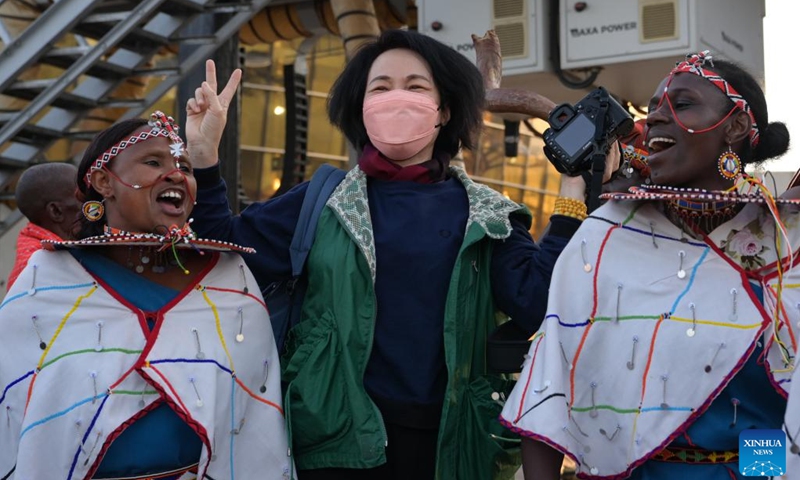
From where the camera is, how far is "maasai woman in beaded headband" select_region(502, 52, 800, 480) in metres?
2.76

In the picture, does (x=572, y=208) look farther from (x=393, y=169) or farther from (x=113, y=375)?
(x=113, y=375)

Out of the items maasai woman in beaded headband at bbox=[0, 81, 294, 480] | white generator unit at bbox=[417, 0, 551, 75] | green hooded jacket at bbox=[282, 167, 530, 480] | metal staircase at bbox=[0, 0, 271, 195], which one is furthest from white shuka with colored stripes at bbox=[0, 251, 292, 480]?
white generator unit at bbox=[417, 0, 551, 75]

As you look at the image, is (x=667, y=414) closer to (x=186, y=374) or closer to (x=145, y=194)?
(x=186, y=374)

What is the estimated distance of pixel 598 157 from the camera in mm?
3230

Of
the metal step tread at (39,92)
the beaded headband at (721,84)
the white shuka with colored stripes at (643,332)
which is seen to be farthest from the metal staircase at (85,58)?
the white shuka with colored stripes at (643,332)

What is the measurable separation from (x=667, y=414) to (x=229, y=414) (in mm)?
1115

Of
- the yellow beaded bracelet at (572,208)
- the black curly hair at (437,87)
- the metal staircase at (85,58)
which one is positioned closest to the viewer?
the yellow beaded bracelet at (572,208)

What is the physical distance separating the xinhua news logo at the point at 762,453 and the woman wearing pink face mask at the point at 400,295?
790 mm

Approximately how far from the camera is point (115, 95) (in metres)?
8.67

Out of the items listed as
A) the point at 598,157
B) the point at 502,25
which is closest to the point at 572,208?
the point at 598,157

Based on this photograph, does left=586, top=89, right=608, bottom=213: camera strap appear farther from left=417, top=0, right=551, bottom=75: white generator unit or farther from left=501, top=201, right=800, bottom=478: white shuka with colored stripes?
left=417, top=0, right=551, bottom=75: white generator unit

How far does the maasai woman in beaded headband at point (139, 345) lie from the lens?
298cm

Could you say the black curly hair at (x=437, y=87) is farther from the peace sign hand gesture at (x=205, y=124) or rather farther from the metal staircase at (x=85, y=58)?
the metal staircase at (x=85, y=58)

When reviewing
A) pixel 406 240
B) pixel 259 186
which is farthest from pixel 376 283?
pixel 259 186
